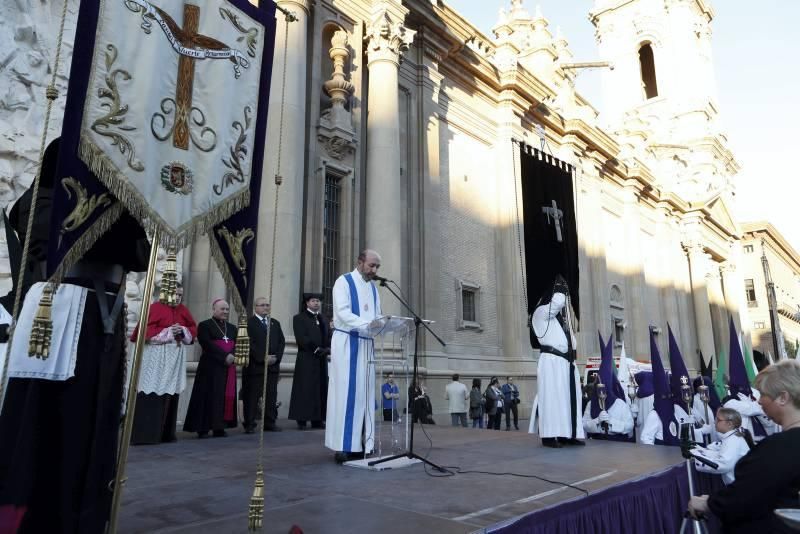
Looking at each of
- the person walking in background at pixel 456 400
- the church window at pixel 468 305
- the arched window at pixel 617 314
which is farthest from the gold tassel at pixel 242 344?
the arched window at pixel 617 314

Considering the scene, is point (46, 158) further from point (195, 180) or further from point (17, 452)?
point (17, 452)

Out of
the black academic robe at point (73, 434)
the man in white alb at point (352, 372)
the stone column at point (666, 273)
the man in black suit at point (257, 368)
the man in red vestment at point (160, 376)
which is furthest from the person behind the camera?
the stone column at point (666, 273)

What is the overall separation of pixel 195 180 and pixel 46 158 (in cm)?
69

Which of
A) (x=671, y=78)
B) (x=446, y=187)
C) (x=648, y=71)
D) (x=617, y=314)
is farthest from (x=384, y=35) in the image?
(x=648, y=71)

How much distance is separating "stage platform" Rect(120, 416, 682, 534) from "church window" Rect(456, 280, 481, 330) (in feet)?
30.4

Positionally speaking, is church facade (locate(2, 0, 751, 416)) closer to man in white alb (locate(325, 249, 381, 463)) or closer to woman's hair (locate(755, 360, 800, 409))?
man in white alb (locate(325, 249, 381, 463))

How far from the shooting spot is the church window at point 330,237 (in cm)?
1241

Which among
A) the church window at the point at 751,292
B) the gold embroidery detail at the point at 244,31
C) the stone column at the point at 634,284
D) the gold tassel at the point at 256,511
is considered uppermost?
the church window at the point at 751,292

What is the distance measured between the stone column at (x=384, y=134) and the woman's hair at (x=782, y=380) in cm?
950

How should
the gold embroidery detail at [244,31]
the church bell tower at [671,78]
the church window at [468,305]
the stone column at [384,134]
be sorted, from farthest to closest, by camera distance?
the church bell tower at [671,78] < the church window at [468,305] < the stone column at [384,134] < the gold embroidery detail at [244,31]

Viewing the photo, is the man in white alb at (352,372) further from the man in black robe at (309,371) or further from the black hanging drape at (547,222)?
the black hanging drape at (547,222)

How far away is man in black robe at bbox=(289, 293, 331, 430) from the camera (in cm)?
829

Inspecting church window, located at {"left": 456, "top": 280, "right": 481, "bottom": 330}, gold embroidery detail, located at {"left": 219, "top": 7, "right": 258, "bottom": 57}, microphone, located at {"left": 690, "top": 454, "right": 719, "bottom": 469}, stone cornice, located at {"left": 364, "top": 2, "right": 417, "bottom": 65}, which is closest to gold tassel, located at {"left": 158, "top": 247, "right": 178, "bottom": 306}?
gold embroidery detail, located at {"left": 219, "top": 7, "right": 258, "bottom": 57}

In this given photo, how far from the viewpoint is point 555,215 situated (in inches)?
349
